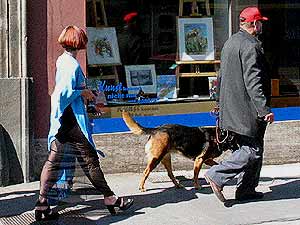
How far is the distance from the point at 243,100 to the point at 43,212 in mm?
2310

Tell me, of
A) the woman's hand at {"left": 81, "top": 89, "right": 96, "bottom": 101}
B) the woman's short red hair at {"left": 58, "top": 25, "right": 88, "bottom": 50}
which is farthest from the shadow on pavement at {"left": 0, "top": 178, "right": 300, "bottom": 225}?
the woman's short red hair at {"left": 58, "top": 25, "right": 88, "bottom": 50}

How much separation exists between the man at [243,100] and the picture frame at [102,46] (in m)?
2.30

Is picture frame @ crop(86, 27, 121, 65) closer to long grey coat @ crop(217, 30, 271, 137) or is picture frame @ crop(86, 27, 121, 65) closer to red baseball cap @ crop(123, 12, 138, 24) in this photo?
red baseball cap @ crop(123, 12, 138, 24)

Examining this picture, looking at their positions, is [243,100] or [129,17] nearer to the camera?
[243,100]

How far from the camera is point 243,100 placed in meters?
7.34

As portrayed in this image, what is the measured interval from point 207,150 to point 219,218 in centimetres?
107

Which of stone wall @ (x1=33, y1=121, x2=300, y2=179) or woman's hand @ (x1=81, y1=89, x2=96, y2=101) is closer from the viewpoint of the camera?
woman's hand @ (x1=81, y1=89, x2=96, y2=101)

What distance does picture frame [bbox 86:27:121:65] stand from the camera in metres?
9.31

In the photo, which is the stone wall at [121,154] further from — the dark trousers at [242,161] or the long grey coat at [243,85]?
the long grey coat at [243,85]

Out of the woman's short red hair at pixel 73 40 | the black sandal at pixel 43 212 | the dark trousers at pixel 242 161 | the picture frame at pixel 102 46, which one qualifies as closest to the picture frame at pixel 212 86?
the picture frame at pixel 102 46

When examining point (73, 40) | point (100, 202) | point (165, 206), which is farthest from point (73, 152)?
point (165, 206)

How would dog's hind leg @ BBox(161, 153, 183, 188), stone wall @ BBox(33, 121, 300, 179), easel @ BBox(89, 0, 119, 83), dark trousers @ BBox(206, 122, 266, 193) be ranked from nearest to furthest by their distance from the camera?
dark trousers @ BBox(206, 122, 266, 193) → dog's hind leg @ BBox(161, 153, 183, 188) → stone wall @ BBox(33, 121, 300, 179) → easel @ BBox(89, 0, 119, 83)

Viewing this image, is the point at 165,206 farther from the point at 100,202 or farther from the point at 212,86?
the point at 212,86

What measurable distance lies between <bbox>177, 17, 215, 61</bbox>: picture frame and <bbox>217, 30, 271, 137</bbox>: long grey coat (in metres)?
2.41
